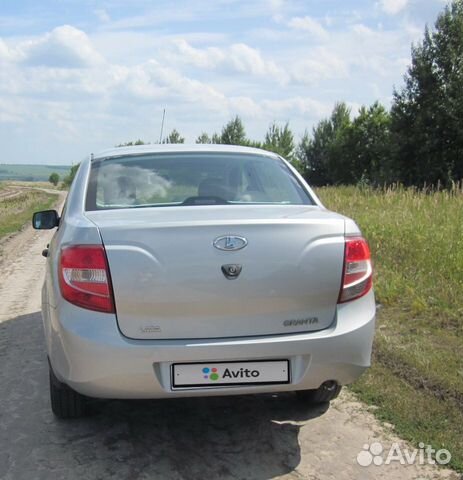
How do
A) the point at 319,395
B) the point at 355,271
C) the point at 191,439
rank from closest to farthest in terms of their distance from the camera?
the point at 355,271
the point at 191,439
the point at 319,395

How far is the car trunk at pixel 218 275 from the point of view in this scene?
3.03 meters

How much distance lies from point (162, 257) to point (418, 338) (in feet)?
10.2

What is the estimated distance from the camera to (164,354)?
302 centimetres

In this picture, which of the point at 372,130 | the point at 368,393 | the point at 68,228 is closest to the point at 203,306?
the point at 68,228

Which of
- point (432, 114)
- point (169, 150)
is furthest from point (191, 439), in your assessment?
point (432, 114)

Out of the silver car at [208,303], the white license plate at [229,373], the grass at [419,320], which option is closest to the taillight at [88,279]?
the silver car at [208,303]

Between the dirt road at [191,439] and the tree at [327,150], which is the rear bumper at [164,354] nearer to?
the dirt road at [191,439]

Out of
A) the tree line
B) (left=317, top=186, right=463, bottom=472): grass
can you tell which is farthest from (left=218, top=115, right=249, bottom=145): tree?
(left=317, top=186, right=463, bottom=472): grass

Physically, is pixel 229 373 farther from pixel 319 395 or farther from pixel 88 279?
pixel 319 395

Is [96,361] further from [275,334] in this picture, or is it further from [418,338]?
[418,338]

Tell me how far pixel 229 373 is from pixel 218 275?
50 centimetres

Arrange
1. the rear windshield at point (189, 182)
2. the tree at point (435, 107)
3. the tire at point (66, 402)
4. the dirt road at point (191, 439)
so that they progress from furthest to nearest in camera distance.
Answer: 1. the tree at point (435, 107)
2. the rear windshield at point (189, 182)
3. the tire at point (66, 402)
4. the dirt road at point (191, 439)

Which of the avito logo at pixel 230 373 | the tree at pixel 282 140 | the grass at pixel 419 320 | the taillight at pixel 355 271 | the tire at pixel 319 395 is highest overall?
the taillight at pixel 355 271

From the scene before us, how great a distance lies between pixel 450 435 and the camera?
3.51 m
